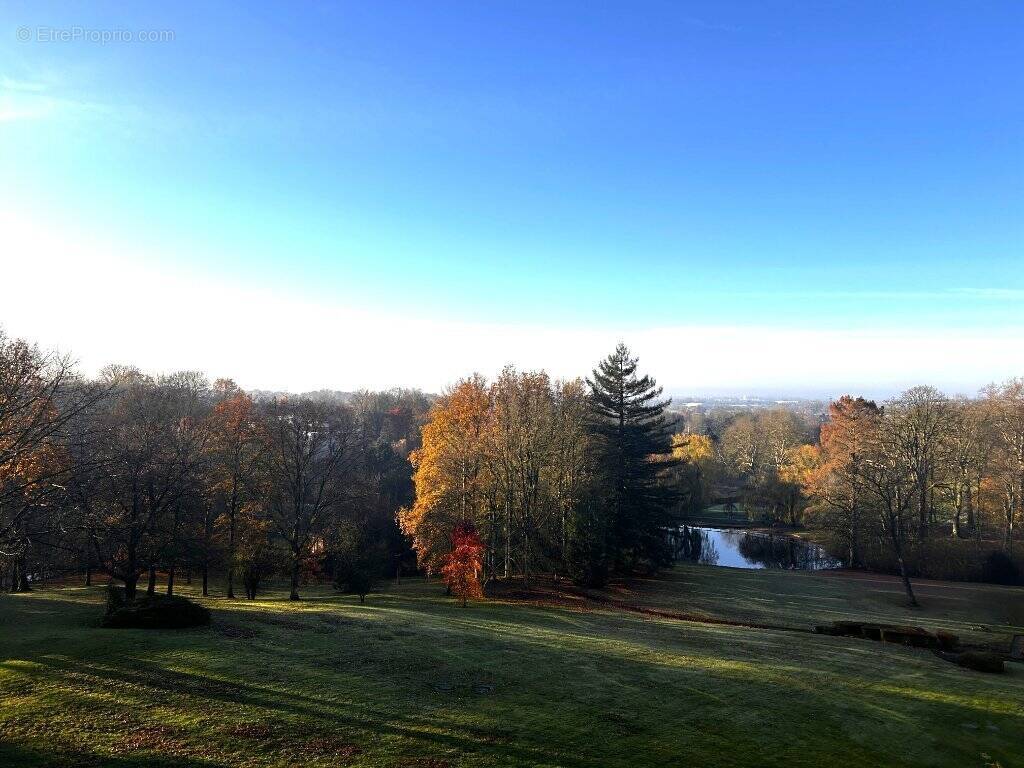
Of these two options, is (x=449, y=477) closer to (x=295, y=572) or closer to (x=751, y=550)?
(x=295, y=572)

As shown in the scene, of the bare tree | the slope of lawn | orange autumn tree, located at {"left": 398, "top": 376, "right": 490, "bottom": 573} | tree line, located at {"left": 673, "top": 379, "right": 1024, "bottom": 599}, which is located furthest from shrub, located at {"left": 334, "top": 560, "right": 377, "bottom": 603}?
tree line, located at {"left": 673, "top": 379, "right": 1024, "bottom": 599}

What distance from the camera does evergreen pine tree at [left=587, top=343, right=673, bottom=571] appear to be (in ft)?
143

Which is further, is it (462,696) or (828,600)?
(828,600)

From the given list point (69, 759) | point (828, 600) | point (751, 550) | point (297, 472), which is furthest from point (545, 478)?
point (751, 550)

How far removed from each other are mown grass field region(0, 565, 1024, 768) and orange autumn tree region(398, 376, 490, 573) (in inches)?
424

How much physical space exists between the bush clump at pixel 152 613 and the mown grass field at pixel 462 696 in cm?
65

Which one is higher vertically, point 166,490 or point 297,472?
point 297,472

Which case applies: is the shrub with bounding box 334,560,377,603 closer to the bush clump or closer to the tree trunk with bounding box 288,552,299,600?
the tree trunk with bounding box 288,552,299,600

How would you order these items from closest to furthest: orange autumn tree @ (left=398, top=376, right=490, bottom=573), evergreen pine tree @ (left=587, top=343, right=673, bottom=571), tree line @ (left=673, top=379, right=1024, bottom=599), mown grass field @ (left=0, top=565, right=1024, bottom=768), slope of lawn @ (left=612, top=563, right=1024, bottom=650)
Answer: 1. mown grass field @ (left=0, top=565, right=1024, bottom=768)
2. slope of lawn @ (left=612, top=563, right=1024, bottom=650)
3. orange autumn tree @ (left=398, top=376, right=490, bottom=573)
4. evergreen pine tree @ (left=587, top=343, right=673, bottom=571)
5. tree line @ (left=673, top=379, right=1024, bottom=599)

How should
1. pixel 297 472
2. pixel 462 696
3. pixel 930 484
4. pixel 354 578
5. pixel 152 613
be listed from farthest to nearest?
pixel 930 484, pixel 297 472, pixel 354 578, pixel 152 613, pixel 462 696

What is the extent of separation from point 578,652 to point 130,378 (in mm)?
62605

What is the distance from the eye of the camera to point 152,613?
1936 centimetres

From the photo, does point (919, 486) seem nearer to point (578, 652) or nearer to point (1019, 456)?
point (1019, 456)

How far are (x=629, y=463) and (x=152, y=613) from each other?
1316 inches
